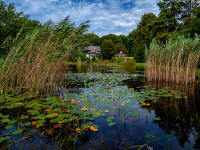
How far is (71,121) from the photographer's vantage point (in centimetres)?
358

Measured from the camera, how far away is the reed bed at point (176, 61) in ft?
27.6

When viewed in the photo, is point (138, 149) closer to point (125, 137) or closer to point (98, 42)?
point (125, 137)

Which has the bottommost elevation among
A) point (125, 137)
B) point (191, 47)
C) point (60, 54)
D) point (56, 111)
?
point (125, 137)

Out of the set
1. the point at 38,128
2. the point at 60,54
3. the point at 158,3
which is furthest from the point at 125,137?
the point at 158,3

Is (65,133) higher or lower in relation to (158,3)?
lower

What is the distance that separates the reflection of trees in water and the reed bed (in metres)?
3.80

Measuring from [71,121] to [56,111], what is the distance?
2.12 ft

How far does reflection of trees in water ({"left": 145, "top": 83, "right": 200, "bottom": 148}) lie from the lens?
10.2 feet

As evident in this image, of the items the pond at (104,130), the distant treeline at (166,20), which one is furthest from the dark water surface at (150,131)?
the distant treeline at (166,20)

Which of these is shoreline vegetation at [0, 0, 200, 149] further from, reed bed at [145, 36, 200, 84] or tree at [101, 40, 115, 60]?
tree at [101, 40, 115, 60]

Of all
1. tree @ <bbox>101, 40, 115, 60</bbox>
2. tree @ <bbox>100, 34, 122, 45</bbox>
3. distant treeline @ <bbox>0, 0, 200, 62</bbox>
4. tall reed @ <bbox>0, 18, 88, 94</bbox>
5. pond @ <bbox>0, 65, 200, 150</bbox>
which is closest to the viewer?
pond @ <bbox>0, 65, 200, 150</bbox>

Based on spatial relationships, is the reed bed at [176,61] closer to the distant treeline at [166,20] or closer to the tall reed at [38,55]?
the tall reed at [38,55]

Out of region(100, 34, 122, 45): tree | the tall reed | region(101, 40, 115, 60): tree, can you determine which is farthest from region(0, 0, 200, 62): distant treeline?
region(100, 34, 122, 45): tree

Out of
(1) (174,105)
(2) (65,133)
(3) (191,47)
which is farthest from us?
(3) (191,47)
